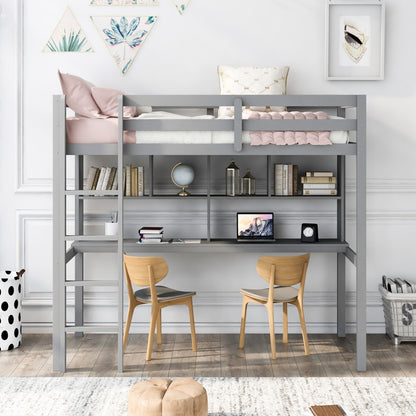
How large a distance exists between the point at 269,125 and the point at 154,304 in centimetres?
135

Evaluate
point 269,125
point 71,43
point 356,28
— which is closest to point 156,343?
point 269,125

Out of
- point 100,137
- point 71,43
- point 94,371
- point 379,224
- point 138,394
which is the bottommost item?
point 94,371

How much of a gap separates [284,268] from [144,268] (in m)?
0.90

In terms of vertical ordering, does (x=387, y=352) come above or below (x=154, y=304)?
below

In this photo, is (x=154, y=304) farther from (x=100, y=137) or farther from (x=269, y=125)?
(x=269, y=125)

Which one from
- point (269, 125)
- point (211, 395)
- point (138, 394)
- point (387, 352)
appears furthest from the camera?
point (387, 352)

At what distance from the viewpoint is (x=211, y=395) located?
3.15 m

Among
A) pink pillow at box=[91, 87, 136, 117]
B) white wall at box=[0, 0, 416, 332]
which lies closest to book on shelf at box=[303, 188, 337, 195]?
white wall at box=[0, 0, 416, 332]

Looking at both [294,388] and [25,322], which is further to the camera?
[25,322]

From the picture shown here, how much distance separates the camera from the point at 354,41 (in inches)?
176

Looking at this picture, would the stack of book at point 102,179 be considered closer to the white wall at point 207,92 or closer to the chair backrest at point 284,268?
the white wall at point 207,92

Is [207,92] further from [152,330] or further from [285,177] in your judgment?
[152,330]

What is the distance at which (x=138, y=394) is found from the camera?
2.52 m

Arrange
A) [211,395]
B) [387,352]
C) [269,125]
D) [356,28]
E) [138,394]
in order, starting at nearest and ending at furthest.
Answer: [138,394] < [211,395] < [269,125] < [387,352] < [356,28]
